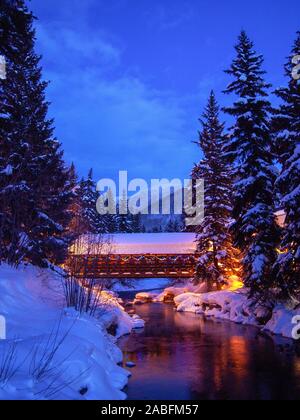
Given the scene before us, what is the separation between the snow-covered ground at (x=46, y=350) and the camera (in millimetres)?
6945

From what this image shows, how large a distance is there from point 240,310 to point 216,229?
359 inches

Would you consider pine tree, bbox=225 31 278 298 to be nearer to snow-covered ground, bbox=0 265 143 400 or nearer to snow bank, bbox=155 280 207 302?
snow-covered ground, bbox=0 265 143 400

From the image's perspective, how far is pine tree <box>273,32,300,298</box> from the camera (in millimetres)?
16609

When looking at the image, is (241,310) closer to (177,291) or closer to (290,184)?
(290,184)

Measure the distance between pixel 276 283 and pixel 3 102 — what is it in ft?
44.0

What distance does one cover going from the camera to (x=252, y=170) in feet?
72.2

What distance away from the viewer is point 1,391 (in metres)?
6.16

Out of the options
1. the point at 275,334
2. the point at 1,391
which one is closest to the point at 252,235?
the point at 275,334

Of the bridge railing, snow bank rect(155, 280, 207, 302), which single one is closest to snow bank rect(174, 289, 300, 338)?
the bridge railing

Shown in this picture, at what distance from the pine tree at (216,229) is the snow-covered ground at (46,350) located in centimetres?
1582

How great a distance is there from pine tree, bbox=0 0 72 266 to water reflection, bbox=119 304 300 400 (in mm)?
5695

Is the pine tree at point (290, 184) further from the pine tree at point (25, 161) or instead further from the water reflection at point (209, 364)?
the pine tree at point (25, 161)

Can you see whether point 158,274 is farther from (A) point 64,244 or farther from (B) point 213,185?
(A) point 64,244

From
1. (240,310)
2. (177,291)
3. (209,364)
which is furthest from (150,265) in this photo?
(209,364)
